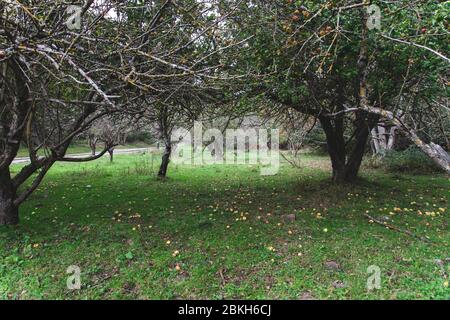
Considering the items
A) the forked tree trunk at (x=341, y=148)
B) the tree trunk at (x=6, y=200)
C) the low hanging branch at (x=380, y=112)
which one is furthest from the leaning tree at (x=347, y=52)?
the tree trunk at (x=6, y=200)

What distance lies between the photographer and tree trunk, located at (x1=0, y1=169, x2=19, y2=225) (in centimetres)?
496

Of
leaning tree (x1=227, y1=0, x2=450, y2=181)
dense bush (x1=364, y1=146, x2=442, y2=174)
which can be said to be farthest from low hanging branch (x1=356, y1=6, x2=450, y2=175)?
dense bush (x1=364, y1=146, x2=442, y2=174)

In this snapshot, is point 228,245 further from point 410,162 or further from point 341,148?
point 410,162

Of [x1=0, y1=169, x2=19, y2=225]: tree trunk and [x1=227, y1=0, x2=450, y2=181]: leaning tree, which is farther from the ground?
[x1=227, y1=0, x2=450, y2=181]: leaning tree

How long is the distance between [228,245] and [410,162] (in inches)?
357

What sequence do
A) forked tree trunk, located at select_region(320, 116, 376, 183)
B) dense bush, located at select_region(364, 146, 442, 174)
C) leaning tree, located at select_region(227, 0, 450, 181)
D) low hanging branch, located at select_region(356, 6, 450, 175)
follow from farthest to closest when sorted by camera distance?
1. dense bush, located at select_region(364, 146, 442, 174)
2. forked tree trunk, located at select_region(320, 116, 376, 183)
3. leaning tree, located at select_region(227, 0, 450, 181)
4. low hanging branch, located at select_region(356, 6, 450, 175)

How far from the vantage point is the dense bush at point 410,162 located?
1078cm

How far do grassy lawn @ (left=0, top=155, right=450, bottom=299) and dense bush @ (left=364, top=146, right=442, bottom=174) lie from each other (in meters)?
3.59

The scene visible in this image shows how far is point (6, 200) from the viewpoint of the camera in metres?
5.04

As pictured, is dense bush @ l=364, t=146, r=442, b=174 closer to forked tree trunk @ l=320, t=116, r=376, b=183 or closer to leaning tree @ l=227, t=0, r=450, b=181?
forked tree trunk @ l=320, t=116, r=376, b=183

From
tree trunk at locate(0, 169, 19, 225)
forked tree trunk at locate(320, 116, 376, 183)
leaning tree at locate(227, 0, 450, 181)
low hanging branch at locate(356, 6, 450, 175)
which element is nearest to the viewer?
low hanging branch at locate(356, 6, 450, 175)

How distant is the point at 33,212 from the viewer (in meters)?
5.98

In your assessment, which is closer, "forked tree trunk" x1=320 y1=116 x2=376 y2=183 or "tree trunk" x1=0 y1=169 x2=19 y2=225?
"tree trunk" x1=0 y1=169 x2=19 y2=225

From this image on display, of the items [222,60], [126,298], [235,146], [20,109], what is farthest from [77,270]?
[235,146]
